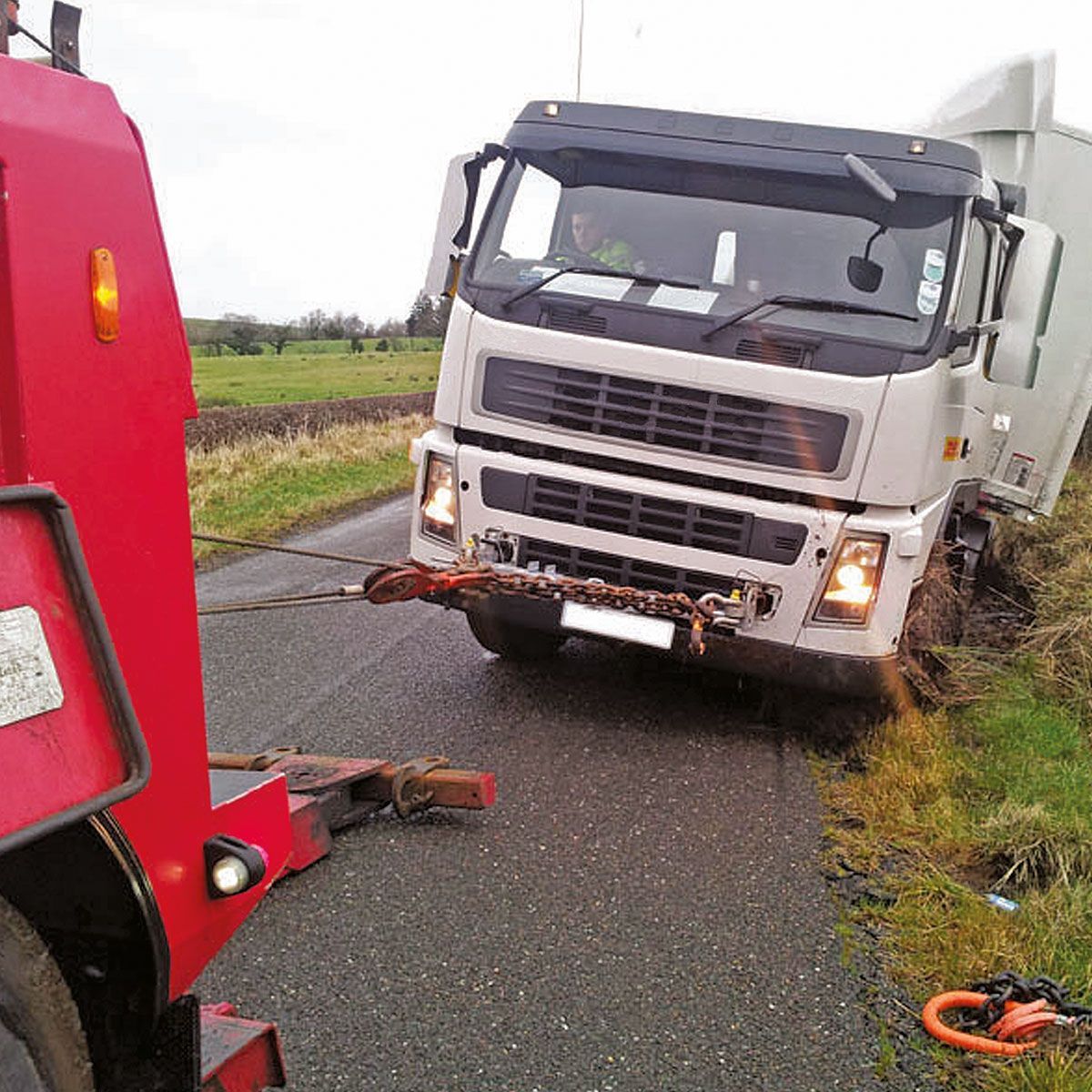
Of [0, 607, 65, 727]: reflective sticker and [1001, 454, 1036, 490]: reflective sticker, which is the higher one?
[0, 607, 65, 727]: reflective sticker

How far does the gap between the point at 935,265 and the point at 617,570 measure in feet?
6.46

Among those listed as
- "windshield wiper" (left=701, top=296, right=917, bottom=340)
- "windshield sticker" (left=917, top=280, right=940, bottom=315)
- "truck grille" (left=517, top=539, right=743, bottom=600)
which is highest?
"windshield sticker" (left=917, top=280, right=940, bottom=315)

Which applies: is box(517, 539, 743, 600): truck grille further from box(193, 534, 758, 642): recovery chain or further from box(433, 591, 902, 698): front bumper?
box(433, 591, 902, 698): front bumper

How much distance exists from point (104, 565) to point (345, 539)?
28.7 ft

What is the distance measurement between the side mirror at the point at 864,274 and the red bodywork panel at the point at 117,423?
394 cm

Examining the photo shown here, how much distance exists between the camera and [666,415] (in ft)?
17.5

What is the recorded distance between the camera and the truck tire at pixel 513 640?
6.31 meters

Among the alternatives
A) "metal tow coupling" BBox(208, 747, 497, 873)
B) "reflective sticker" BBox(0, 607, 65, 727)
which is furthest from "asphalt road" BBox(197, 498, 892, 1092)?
"reflective sticker" BBox(0, 607, 65, 727)

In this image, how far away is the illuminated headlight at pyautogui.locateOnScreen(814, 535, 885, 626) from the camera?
5.24m

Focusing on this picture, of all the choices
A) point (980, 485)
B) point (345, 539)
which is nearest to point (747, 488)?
point (980, 485)

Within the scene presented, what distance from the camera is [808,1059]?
3164 mm

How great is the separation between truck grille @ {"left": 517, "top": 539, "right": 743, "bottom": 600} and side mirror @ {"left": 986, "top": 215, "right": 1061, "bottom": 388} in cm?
188

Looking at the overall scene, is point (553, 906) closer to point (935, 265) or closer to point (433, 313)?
point (935, 265)

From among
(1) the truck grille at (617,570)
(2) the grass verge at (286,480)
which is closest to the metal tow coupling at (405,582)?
(1) the truck grille at (617,570)
